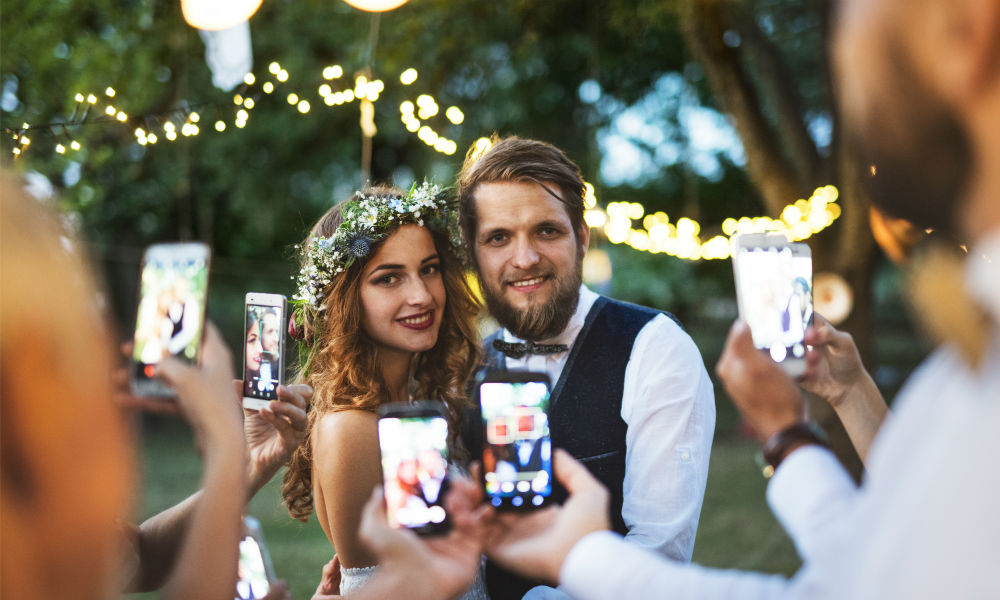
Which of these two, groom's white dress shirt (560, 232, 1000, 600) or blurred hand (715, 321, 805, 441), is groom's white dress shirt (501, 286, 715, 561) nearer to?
blurred hand (715, 321, 805, 441)

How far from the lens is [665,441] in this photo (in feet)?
7.89

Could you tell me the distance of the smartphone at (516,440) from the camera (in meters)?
1.82

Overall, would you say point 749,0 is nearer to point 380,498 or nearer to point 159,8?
point 159,8

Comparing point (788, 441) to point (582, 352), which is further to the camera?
point (582, 352)

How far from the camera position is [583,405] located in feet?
8.54

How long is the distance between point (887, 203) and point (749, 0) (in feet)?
19.7

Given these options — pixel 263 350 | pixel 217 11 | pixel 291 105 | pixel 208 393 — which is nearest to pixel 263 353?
pixel 263 350

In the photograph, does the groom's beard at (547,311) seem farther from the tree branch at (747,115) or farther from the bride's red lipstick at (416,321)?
the tree branch at (747,115)

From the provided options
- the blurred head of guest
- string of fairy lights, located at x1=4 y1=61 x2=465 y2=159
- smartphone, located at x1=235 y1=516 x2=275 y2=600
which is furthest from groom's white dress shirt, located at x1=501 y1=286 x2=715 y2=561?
string of fairy lights, located at x1=4 y1=61 x2=465 y2=159

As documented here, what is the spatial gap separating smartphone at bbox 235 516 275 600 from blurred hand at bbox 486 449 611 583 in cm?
96

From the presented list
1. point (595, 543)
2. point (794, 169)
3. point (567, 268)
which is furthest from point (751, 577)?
point (794, 169)

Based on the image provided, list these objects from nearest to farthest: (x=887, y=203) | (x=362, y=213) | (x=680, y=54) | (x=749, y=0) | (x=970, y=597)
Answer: (x=970, y=597)
(x=887, y=203)
(x=362, y=213)
(x=749, y=0)
(x=680, y=54)

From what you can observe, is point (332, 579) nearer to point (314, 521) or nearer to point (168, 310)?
point (168, 310)

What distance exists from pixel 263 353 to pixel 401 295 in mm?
472
